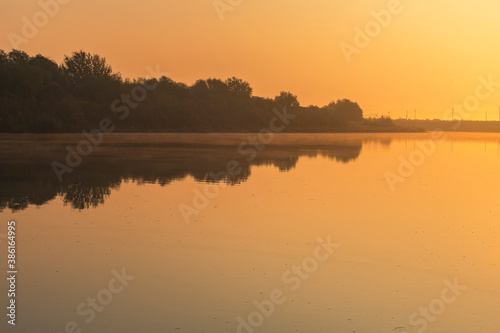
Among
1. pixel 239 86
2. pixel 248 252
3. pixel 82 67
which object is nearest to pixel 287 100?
pixel 239 86

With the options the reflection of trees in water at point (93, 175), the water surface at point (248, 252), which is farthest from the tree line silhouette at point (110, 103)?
the water surface at point (248, 252)

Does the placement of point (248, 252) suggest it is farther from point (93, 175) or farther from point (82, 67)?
point (82, 67)

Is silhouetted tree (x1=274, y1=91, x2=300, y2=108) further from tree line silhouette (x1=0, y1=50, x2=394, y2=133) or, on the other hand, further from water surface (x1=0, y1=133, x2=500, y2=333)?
water surface (x1=0, y1=133, x2=500, y2=333)

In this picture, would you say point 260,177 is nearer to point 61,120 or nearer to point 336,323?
point 336,323

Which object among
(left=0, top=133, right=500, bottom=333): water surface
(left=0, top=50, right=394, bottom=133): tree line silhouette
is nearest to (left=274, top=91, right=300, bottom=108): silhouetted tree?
(left=0, top=50, right=394, bottom=133): tree line silhouette

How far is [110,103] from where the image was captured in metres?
106

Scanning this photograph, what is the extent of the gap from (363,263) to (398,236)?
2990mm

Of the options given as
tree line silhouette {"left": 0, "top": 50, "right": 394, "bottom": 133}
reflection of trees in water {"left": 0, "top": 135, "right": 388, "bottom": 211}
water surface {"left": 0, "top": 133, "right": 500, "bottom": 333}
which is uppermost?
tree line silhouette {"left": 0, "top": 50, "right": 394, "bottom": 133}

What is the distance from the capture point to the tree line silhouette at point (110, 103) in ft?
282

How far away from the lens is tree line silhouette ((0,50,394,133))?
85938 millimetres

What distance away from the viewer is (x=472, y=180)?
2853cm

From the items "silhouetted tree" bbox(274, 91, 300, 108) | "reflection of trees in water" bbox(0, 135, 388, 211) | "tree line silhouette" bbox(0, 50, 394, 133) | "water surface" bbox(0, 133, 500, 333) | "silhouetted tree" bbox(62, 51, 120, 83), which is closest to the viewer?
"water surface" bbox(0, 133, 500, 333)

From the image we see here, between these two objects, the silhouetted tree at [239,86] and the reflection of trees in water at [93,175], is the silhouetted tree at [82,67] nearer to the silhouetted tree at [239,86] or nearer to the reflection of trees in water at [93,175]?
the silhouetted tree at [239,86]

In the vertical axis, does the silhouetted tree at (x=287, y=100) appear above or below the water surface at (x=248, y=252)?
above
